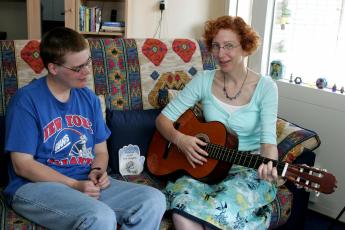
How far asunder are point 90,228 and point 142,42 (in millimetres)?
1224

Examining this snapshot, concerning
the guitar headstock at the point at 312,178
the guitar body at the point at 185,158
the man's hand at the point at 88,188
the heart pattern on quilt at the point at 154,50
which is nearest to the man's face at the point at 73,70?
the man's hand at the point at 88,188

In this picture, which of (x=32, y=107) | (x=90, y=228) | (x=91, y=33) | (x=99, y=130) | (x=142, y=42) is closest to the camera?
(x=90, y=228)

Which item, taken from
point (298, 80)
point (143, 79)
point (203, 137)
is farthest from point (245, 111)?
point (298, 80)

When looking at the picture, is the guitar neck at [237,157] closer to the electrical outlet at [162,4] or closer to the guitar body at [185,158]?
the guitar body at [185,158]

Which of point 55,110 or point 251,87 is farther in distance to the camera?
point 251,87

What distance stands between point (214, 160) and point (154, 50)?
83cm

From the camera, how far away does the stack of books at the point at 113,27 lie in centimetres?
373

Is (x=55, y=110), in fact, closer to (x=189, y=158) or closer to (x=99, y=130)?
(x=99, y=130)

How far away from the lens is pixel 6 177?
1851 mm

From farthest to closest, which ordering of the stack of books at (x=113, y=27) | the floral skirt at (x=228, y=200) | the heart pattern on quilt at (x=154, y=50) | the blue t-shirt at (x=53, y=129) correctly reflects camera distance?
the stack of books at (x=113, y=27), the heart pattern on quilt at (x=154, y=50), the floral skirt at (x=228, y=200), the blue t-shirt at (x=53, y=129)

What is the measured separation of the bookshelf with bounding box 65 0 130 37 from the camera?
11.8 ft

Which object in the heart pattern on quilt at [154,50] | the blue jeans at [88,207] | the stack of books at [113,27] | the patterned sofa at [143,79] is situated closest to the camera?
the blue jeans at [88,207]

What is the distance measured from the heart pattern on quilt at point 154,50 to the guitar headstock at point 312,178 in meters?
1.07

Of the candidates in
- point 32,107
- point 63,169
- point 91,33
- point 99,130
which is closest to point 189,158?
point 99,130
